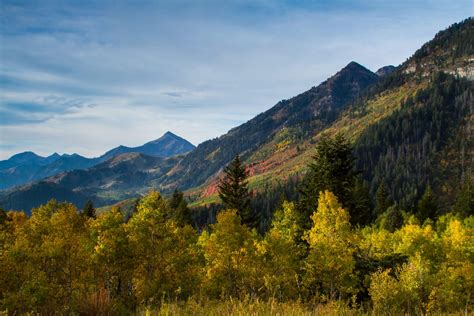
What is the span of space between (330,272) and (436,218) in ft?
258

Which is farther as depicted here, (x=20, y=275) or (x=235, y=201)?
(x=235, y=201)

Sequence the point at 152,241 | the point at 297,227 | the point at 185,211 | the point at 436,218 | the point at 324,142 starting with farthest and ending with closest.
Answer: the point at 436,218 → the point at 185,211 → the point at 324,142 → the point at 297,227 → the point at 152,241

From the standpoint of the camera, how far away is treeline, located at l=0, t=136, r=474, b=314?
1678 cm

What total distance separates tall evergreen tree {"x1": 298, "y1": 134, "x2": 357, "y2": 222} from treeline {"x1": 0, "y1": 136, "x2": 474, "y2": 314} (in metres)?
0.13

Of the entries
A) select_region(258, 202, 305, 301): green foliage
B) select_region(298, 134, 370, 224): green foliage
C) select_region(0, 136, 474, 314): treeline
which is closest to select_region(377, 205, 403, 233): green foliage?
select_region(0, 136, 474, 314): treeline

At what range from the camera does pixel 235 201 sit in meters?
62.2

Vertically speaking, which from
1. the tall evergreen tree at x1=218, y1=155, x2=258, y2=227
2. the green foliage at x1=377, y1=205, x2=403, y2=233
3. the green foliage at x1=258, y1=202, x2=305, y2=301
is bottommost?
the green foliage at x1=377, y1=205, x2=403, y2=233

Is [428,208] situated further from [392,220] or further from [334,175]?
[334,175]

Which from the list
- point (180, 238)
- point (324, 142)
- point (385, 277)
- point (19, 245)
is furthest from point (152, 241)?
point (324, 142)

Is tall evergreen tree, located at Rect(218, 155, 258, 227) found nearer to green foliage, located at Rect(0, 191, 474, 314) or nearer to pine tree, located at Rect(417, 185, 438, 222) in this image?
green foliage, located at Rect(0, 191, 474, 314)

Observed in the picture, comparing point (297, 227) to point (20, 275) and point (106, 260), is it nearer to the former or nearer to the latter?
point (106, 260)

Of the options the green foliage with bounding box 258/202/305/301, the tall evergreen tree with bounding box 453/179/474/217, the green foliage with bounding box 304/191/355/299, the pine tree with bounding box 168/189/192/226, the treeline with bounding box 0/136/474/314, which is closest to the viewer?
the treeline with bounding box 0/136/474/314

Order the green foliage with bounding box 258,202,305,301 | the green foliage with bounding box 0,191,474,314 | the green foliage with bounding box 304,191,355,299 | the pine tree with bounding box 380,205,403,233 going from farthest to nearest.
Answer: the pine tree with bounding box 380,205,403,233, the green foliage with bounding box 258,202,305,301, the green foliage with bounding box 304,191,355,299, the green foliage with bounding box 0,191,474,314

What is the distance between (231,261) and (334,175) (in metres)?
17.6
